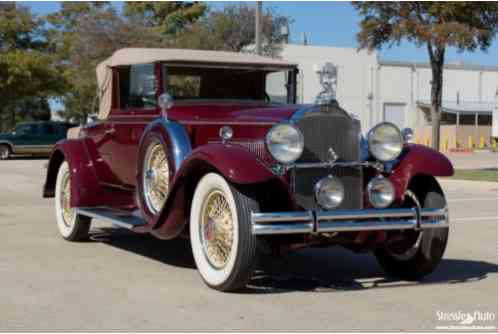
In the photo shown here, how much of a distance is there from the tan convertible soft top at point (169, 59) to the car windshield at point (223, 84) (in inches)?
2.9

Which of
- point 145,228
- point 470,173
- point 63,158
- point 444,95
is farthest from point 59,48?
point 145,228

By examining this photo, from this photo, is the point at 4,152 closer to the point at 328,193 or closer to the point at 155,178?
the point at 155,178

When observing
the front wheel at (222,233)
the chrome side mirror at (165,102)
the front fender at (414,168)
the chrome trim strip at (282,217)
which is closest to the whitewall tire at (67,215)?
the chrome side mirror at (165,102)

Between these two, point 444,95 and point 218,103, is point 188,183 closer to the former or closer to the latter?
point 218,103

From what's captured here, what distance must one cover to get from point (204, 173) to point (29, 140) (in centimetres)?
2680

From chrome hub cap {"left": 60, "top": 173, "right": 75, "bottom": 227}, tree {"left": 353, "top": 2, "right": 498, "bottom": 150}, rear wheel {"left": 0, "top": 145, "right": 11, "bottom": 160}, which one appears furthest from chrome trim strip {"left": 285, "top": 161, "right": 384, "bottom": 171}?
rear wheel {"left": 0, "top": 145, "right": 11, "bottom": 160}

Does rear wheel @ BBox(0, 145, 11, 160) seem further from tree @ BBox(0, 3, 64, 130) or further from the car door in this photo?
tree @ BBox(0, 3, 64, 130)

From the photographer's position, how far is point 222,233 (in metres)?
6.13

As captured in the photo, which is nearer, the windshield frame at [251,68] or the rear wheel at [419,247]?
the rear wheel at [419,247]

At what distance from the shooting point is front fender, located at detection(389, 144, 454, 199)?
21.2 ft

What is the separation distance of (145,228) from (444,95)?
46255 millimetres

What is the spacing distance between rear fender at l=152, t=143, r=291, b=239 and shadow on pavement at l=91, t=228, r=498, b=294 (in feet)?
2.53

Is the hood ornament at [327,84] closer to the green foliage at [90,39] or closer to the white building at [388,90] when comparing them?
the green foliage at [90,39]

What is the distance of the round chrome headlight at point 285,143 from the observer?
6.03 metres
